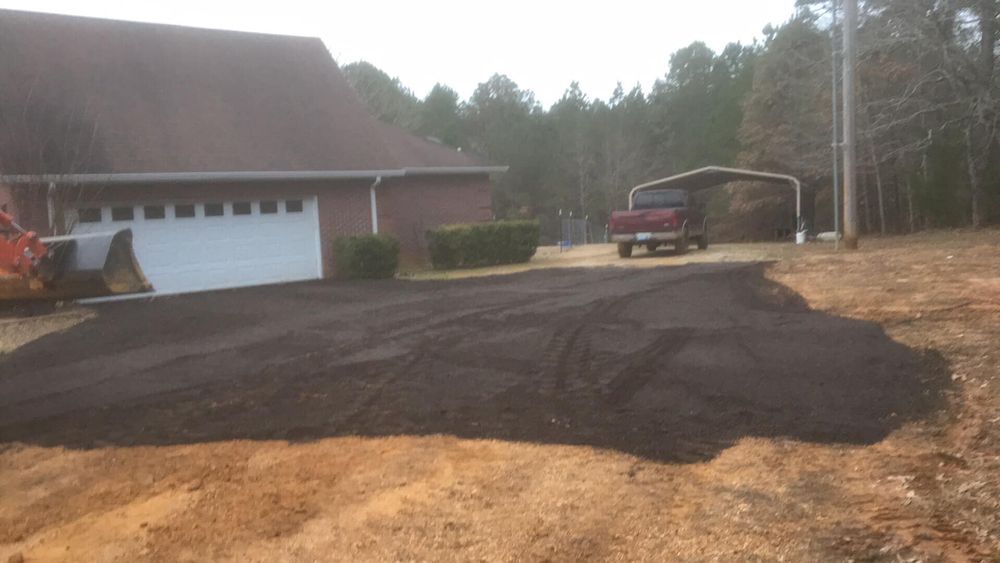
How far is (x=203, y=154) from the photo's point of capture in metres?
20.1

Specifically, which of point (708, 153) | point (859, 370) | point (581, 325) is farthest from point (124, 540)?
point (708, 153)

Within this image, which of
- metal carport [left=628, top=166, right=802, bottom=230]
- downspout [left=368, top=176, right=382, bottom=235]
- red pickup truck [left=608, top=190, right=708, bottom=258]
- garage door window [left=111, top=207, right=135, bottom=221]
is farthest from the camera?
metal carport [left=628, top=166, right=802, bottom=230]

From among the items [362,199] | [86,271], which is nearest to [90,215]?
[362,199]

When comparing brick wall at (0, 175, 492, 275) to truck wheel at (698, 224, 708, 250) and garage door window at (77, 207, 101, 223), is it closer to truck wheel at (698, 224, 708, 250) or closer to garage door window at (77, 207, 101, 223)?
garage door window at (77, 207, 101, 223)

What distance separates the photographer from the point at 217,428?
723 cm

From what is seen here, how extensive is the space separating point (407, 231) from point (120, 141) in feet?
25.8

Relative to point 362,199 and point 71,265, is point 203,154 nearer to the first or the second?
point 362,199

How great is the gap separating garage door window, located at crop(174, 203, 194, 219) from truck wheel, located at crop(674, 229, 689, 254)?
498 inches

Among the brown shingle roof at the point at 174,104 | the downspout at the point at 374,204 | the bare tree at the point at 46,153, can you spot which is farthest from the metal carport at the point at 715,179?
the bare tree at the point at 46,153

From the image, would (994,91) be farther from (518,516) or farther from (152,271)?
(518,516)

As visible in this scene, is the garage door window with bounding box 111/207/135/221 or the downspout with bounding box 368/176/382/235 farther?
the downspout with bounding box 368/176/382/235

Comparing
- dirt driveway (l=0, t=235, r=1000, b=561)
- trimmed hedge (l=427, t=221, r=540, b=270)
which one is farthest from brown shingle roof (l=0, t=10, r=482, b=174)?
dirt driveway (l=0, t=235, r=1000, b=561)

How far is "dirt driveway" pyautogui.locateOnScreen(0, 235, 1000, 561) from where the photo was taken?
4859 mm

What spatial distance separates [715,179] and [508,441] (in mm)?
27266
